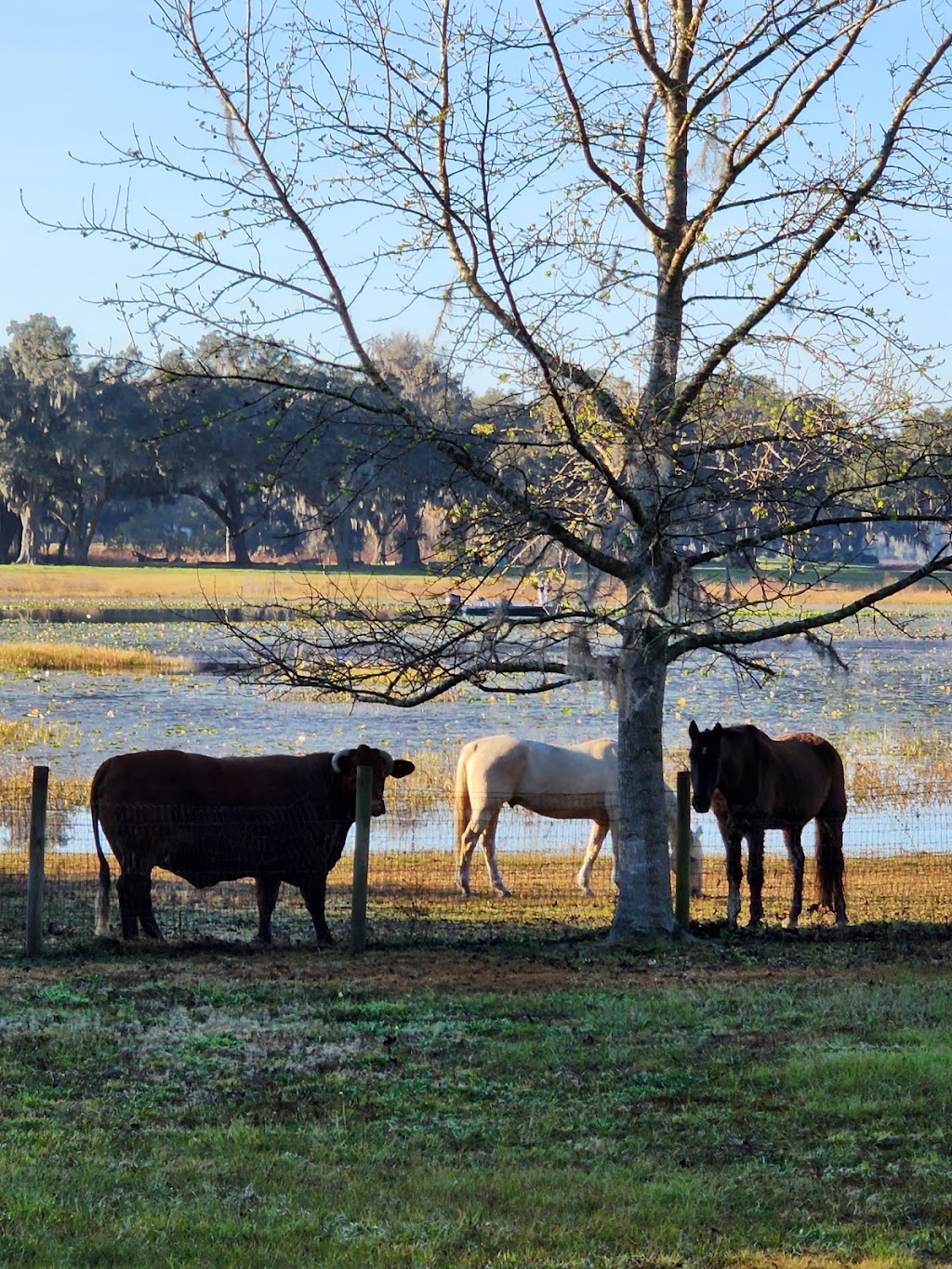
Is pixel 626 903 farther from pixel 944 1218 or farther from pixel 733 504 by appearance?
pixel 944 1218

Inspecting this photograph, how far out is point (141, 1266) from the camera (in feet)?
16.1

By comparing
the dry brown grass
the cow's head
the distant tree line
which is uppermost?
the distant tree line

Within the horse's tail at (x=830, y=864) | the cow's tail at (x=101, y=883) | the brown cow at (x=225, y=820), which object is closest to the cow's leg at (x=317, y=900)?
the brown cow at (x=225, y=820)

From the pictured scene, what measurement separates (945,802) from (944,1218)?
53.8 feet

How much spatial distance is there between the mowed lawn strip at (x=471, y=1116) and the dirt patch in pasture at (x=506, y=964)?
0.19ft

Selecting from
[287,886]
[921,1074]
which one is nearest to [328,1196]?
[921,1074]

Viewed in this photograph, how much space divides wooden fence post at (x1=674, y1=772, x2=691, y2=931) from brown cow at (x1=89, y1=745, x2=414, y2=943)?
7.79 feet

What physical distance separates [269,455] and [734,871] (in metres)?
5.90

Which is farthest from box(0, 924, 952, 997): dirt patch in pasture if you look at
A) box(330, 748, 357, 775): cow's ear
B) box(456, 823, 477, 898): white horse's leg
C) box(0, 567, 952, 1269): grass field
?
box(456, 823, 477, 898): white horse's leg

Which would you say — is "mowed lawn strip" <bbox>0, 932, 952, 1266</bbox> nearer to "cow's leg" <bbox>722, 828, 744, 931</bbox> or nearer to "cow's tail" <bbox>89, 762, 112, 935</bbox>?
"cow's tail" <bbox>89, 762, 112, 935</bbox>

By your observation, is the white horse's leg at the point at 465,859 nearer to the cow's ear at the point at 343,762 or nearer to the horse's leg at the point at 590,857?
the horse's leg at the point at 590,857

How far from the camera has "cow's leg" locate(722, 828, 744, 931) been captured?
13.7 meters

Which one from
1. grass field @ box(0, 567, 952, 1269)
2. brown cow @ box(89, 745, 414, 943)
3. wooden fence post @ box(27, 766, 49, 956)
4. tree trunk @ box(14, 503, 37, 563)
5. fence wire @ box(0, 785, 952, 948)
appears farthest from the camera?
tree trunk @ box(14, 503, 37, 563)

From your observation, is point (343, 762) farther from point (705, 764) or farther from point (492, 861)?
point (492, 861)
